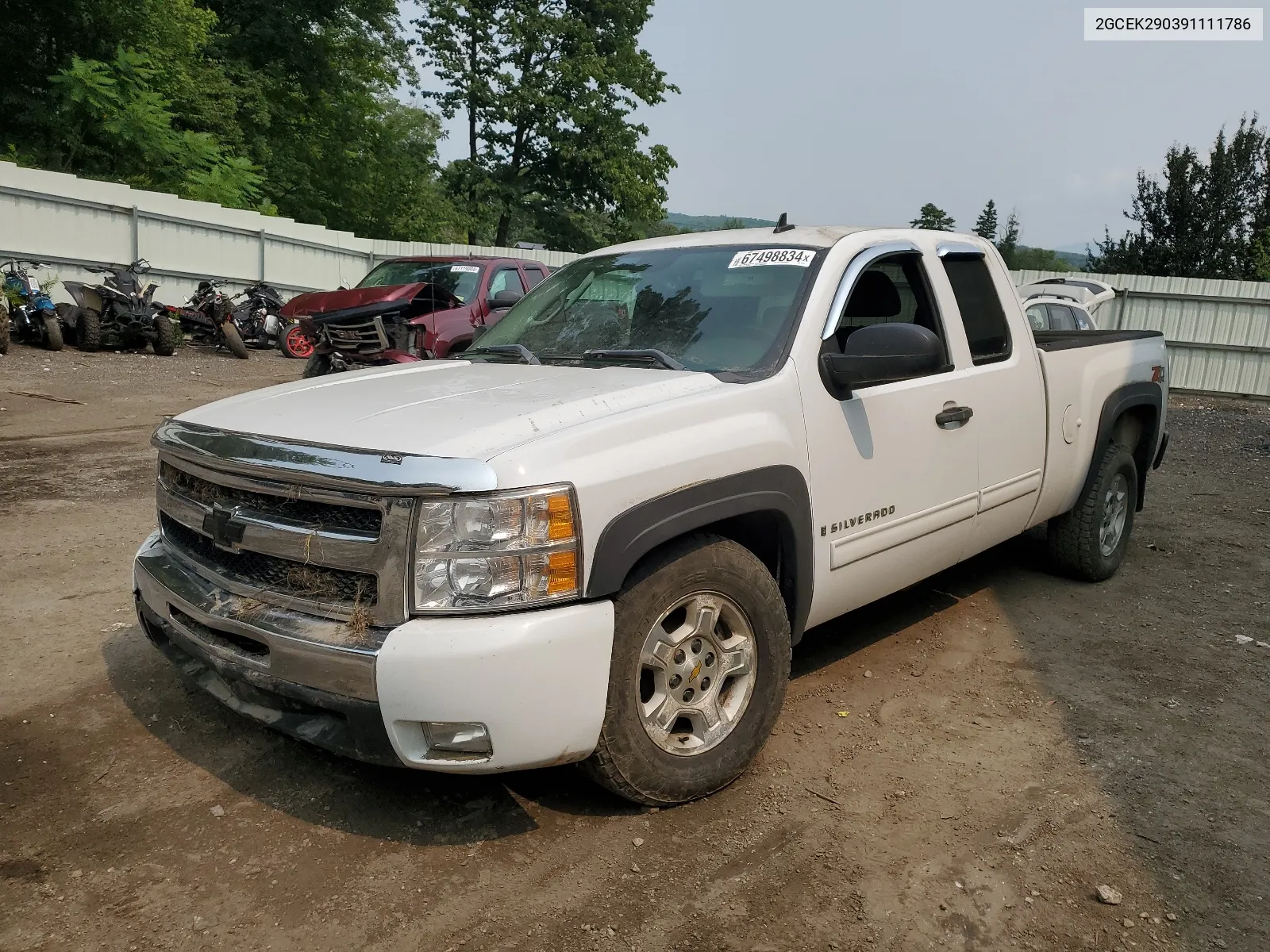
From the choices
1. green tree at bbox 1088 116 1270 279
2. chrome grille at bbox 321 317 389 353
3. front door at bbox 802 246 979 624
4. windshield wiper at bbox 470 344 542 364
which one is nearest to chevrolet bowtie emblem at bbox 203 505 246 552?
windshield wiper at bbox 470 344 542 364

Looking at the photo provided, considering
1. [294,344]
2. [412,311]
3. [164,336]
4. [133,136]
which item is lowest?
[294,344]

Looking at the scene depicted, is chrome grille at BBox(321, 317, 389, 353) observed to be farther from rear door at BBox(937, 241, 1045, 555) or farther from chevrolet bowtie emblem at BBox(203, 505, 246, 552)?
chevrolet bowtie emblem at BBox(203, 505, 246, 552)

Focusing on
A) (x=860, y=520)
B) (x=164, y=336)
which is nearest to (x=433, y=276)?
(x=164, y=336)

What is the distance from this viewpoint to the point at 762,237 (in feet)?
13.1

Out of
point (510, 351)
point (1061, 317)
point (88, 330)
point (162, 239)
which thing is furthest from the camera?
point (162, 239)

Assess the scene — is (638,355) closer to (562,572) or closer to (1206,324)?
(562,572)

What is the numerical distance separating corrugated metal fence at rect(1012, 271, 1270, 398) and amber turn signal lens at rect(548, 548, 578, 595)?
692 inches

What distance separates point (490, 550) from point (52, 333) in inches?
548

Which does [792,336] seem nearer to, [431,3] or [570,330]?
[570,330]

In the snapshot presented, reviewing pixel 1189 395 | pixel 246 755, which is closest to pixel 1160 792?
pixel 246 755

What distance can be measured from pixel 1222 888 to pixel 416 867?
223 centimetres

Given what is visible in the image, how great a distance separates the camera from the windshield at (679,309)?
347 centimetres

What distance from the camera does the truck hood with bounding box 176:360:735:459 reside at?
8.59 ft

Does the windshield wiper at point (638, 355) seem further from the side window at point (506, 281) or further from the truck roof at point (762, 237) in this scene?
the side window at point (506, 281)
